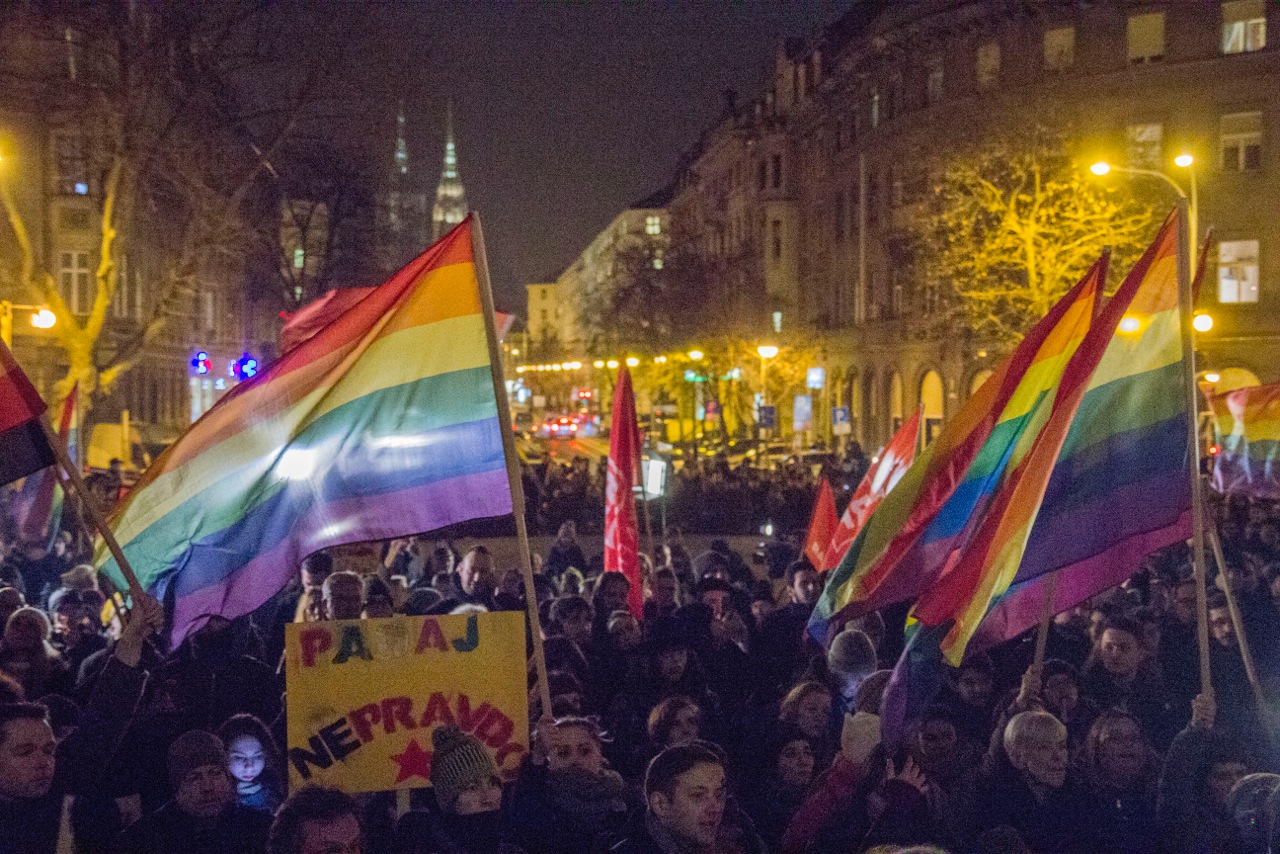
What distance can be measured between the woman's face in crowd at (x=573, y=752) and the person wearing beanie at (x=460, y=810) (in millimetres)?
303

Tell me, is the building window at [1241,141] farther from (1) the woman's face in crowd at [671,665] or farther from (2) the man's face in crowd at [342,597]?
(2) the man's face in crowd at [342,597]

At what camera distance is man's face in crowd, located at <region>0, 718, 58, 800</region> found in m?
4.55

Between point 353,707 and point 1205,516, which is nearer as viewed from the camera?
point 353,707

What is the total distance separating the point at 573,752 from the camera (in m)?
5.17

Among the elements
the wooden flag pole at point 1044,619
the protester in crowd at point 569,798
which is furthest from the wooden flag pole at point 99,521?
the wooden flag pole at point 1044,619

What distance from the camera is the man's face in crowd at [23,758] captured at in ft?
14.9

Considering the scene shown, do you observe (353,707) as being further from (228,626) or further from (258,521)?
(228,626)

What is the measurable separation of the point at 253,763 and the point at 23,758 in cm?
101

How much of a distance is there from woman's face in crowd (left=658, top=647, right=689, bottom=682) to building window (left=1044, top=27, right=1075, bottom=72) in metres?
37.2

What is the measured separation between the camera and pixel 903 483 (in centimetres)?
673

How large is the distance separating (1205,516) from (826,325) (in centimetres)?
5323

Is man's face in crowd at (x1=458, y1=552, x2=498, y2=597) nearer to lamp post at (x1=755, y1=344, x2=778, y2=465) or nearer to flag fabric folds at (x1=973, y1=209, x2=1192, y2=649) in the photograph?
flag fabric folds at (x1=973, y1=209, x2=1192, y2=649)

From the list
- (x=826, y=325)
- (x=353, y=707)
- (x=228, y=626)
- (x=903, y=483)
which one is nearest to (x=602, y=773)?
(x=353, y=707)

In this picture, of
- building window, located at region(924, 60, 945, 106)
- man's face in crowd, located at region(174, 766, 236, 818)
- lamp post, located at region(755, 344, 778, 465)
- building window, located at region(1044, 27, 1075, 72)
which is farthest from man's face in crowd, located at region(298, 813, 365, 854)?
building window, located at region(924, 60, 945, 106)
